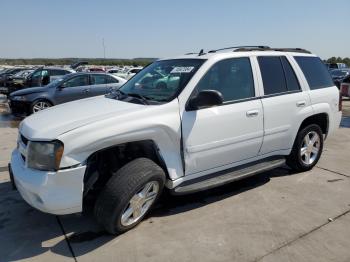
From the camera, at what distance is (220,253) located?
11.0 ft

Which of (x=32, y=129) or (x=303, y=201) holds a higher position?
(x=32, y=129)

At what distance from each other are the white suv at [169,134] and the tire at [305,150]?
0.07 feet

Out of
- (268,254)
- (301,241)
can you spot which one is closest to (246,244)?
(268,254)

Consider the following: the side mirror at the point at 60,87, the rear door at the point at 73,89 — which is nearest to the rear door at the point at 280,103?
the rear door at the point at 73,89

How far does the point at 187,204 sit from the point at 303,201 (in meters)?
1.42

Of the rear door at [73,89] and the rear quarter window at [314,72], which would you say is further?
the rear door at [73,89]

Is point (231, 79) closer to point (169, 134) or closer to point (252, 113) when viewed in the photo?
point (252, 113)

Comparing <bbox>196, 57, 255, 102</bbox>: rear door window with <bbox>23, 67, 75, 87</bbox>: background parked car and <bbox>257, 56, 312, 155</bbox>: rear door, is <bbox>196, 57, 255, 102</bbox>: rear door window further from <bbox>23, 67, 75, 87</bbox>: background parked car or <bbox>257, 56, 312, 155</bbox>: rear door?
<bbox>23, 67, 75, 87</bbox>: background parked car

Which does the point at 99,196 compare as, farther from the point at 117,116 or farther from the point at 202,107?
the point at 202,107

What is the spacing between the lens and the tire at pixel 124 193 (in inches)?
137

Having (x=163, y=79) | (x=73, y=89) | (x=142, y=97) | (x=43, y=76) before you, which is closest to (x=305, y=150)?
(x=163, y=79)

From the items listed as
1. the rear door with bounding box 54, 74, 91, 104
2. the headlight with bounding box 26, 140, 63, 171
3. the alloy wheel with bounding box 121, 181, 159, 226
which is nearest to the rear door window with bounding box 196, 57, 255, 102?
the alloy wheel with bounding box 121, 181, 159, 226

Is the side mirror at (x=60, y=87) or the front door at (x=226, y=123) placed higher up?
the front door at (x=226, y=123)

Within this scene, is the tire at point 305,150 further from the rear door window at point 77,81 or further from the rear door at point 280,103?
the rear door window at point 77,81
